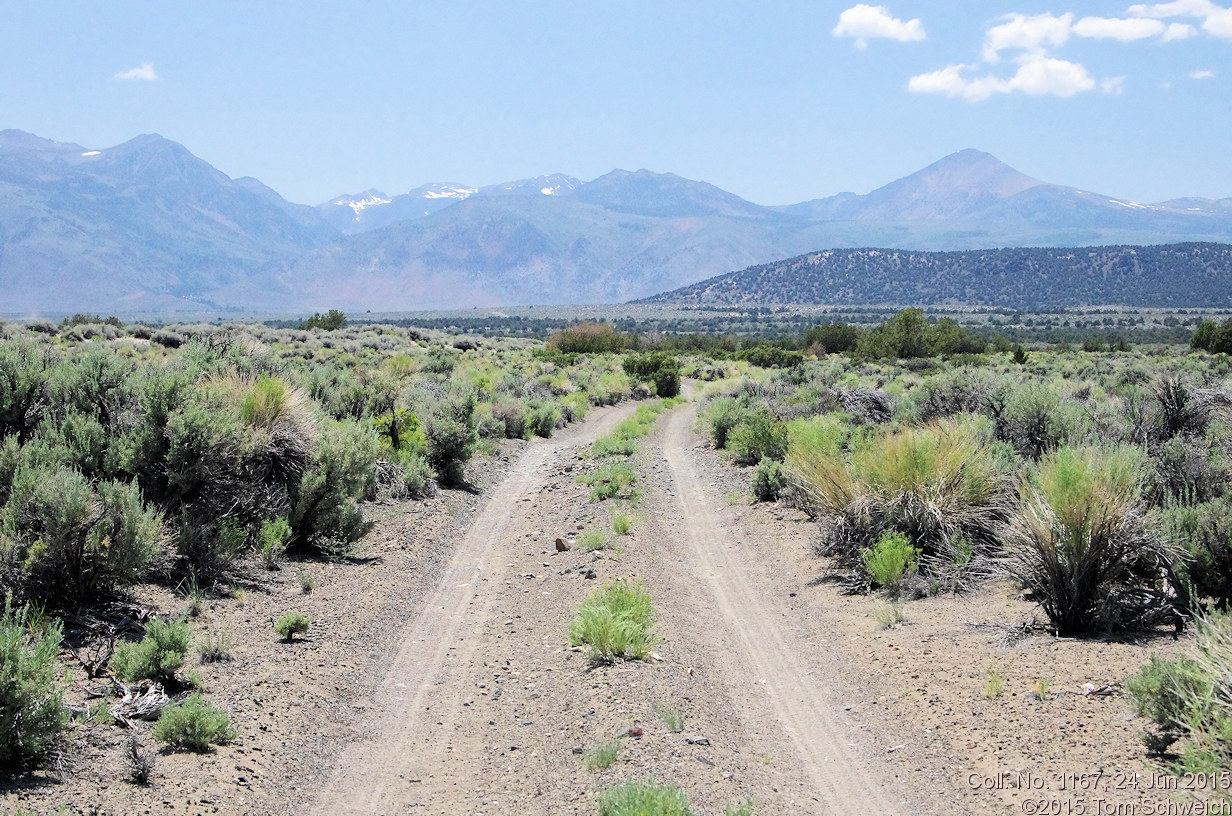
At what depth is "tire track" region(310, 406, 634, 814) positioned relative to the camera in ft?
19.2

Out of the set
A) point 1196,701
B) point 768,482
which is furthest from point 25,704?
point 768,482

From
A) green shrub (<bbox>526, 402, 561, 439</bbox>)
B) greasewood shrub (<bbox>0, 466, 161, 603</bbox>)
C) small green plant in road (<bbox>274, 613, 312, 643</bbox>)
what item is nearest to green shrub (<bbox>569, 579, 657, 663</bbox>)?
small green plant in road (<bbox>274, 613, 312, 643</bbox>)

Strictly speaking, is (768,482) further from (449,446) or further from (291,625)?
(291,625)

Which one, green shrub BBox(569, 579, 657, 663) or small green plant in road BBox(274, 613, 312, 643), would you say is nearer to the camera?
green shrub BBox(569, 579, 657, 663)

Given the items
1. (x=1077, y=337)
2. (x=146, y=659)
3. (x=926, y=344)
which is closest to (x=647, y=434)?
(x=146, y=659)

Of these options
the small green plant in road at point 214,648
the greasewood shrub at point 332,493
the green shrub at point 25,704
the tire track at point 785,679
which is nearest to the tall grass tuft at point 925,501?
the tire track at point 785,679

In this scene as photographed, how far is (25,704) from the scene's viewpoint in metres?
5.14

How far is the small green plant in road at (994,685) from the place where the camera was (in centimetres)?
658

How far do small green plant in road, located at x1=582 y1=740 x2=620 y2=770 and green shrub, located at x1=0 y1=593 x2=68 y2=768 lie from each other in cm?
320

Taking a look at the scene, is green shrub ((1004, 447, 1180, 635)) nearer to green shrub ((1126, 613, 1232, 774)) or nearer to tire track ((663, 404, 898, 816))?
green shrub ((1126, 613, 1232, 774))

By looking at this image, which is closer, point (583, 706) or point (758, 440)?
point (583, 706)

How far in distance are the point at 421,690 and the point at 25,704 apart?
3.12 m

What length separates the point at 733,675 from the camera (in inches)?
308

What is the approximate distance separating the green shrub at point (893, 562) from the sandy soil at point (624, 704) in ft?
1.26
